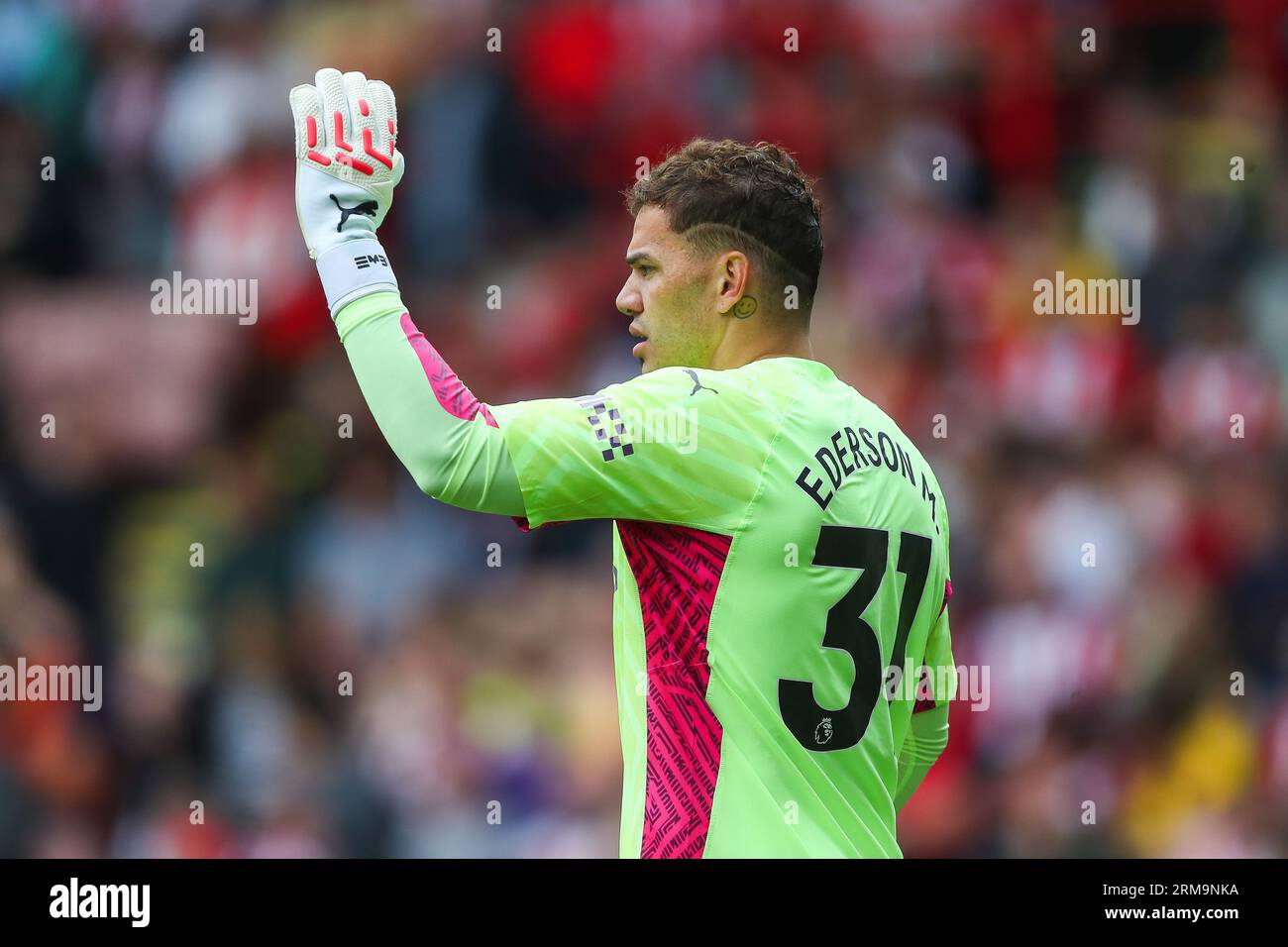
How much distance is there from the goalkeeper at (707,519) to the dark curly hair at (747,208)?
3.0 inches

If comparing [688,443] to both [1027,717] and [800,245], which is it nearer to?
[800,245]

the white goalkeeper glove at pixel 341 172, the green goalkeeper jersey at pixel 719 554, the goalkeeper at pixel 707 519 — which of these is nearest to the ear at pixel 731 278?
the goalkeeper at pixel 707 519

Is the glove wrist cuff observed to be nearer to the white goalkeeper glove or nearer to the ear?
the white goalkeeper glove

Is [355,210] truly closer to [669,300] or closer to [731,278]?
[669,300]

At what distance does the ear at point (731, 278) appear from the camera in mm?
3725

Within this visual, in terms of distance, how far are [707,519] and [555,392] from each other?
5.77 metres

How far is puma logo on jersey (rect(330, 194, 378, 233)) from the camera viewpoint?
3.46 metres

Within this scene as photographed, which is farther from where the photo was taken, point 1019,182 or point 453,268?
point 1019,182

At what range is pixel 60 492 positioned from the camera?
8.71 meters

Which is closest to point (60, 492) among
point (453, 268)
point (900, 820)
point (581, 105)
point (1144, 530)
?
point (453, 268)

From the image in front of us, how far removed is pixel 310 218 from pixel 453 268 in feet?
19.7
